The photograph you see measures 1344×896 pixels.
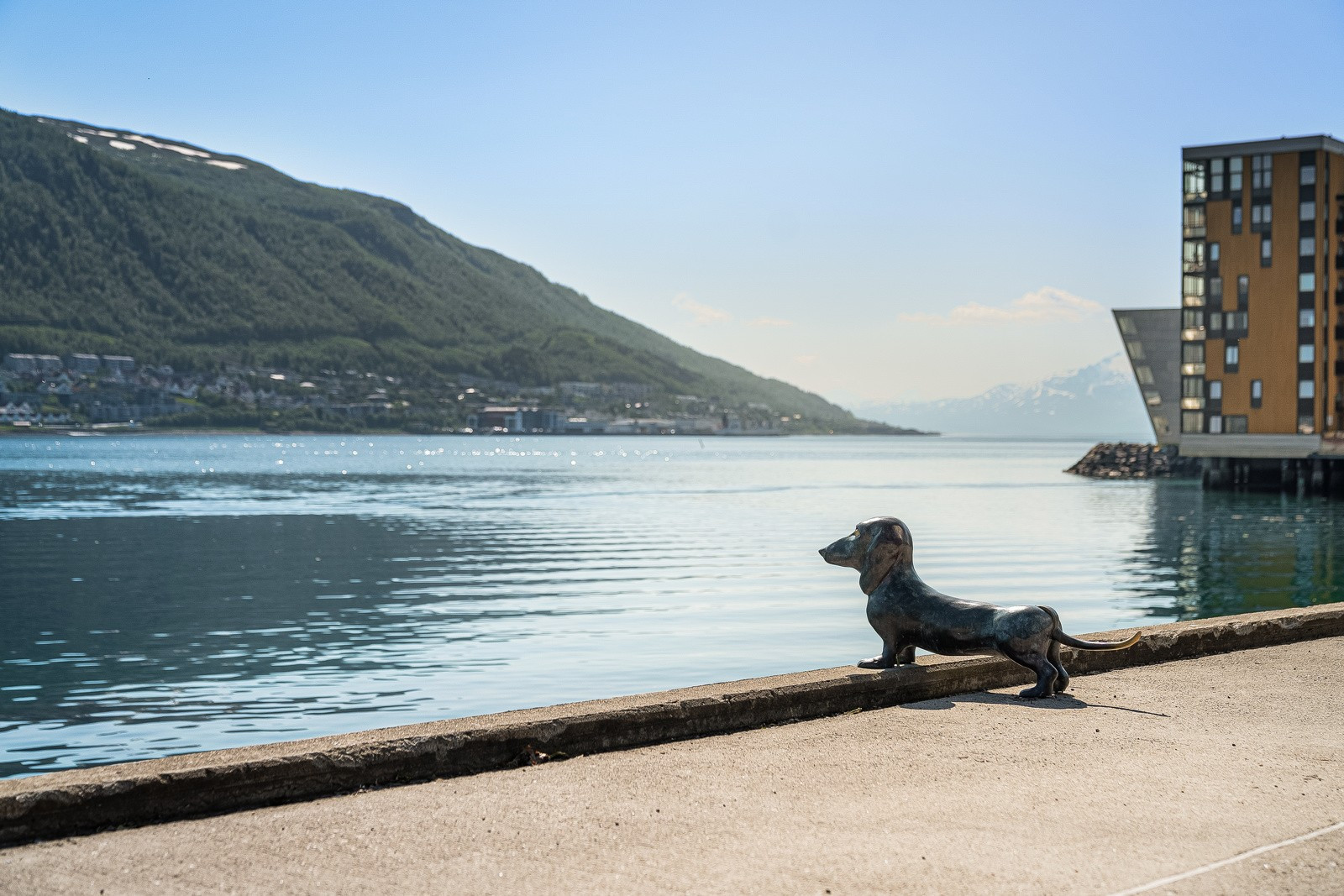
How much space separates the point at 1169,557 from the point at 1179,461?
8361 cm

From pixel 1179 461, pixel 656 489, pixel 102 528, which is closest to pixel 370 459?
pixel 656 489

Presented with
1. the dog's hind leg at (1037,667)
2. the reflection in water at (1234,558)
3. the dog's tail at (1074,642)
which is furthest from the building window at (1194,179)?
the dog's hind leg at (1037,667)

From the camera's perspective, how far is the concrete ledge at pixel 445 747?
6227 mm

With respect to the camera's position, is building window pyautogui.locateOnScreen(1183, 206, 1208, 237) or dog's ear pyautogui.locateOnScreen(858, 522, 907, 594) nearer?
dog's ear pyautogui.locateOnScreen(858, 522, 907, 594)

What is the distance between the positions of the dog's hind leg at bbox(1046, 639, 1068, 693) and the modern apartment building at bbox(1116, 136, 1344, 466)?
83.2m

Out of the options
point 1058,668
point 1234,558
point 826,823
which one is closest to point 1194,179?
point 1234,558

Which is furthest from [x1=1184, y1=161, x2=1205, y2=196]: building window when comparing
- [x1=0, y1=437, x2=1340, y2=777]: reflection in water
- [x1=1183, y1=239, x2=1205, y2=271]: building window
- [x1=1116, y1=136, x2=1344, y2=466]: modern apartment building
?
[x1=0, y1=437, x2=1340, y2=777]: reflection in water

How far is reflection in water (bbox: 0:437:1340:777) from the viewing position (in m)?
18.9

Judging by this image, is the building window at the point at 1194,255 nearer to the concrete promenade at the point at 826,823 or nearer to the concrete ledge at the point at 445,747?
the concrete ledge at the point at 445,747

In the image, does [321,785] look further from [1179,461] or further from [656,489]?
[1179,461]

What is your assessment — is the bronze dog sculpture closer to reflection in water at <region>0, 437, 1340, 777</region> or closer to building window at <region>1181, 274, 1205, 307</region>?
reflection in water at <region>0, 437, 1340, 777</region>

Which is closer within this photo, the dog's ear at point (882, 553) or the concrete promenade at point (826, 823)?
the concrete promenade at point (826, 823)

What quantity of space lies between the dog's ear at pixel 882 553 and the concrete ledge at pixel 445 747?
0.70 m

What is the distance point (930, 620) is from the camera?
942 cm
